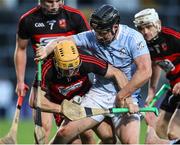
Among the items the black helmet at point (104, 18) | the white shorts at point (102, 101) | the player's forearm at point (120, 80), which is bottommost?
the white shorts at point (102, 101)

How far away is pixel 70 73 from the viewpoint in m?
8.29

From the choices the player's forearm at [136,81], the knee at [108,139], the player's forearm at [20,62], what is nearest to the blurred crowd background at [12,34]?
the player's forearm at [20,62]

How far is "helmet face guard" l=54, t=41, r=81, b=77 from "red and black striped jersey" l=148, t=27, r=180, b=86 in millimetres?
1321

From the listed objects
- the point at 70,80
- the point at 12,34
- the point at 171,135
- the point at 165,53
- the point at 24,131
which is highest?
the point at 70,80

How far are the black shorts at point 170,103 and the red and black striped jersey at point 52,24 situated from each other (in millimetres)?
1404

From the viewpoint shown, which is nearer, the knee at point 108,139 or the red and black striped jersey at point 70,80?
the red and black striped jersey at point 70,80

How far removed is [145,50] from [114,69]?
37cm

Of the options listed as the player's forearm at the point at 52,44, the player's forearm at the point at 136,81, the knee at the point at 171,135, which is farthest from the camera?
the knee at the point at 171,135

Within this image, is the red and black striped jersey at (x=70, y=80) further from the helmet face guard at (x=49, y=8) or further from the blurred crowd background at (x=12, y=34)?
the blurred crowd background at (x=12, y=34)

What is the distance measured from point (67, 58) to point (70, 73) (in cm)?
22

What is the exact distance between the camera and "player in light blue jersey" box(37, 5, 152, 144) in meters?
8.17

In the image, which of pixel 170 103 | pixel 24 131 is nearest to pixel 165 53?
pixel 170 103

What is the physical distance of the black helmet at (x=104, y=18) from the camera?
321 inches

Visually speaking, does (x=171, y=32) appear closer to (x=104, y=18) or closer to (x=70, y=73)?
(x=104, y=18)
